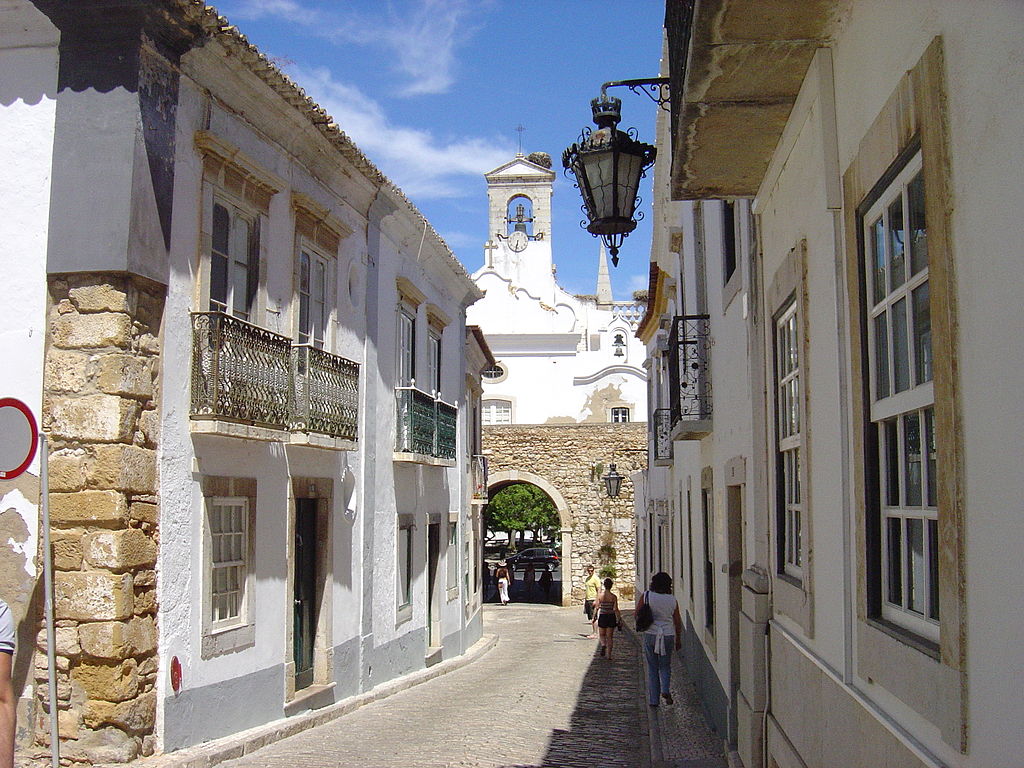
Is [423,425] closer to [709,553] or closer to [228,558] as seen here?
[709,553]

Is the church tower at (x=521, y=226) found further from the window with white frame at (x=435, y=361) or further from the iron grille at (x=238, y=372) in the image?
the iron grille at (x=238, y=372)

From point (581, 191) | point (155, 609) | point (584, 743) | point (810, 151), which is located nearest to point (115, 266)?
point (155, 609)

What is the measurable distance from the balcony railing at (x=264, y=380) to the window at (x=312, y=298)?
44cm

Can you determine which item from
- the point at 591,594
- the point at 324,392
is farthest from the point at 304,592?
the point at 591,594

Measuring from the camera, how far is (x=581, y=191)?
22.0 ft

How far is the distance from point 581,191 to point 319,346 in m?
5.42

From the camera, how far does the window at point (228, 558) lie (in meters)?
9.02

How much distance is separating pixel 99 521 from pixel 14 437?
249 centimetres

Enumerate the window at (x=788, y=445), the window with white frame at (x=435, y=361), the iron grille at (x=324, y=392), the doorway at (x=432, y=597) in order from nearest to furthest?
the window at (x=788, y=445) → the iron grille at (x=324, y=392) → the doorway at (x=432, y=597) → the window with white frame at (x=435, y=361)

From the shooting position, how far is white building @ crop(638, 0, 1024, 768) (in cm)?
251

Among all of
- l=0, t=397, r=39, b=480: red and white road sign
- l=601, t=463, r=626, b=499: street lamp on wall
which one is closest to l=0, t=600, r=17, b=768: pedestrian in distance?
l=0, t=397, r=39, b=480: red and white road sign

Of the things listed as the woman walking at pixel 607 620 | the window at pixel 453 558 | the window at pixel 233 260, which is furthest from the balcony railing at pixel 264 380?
the woman walking at pixel 607 620

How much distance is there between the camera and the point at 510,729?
10.2m

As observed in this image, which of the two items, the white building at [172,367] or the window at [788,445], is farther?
the white building at [172,367]
